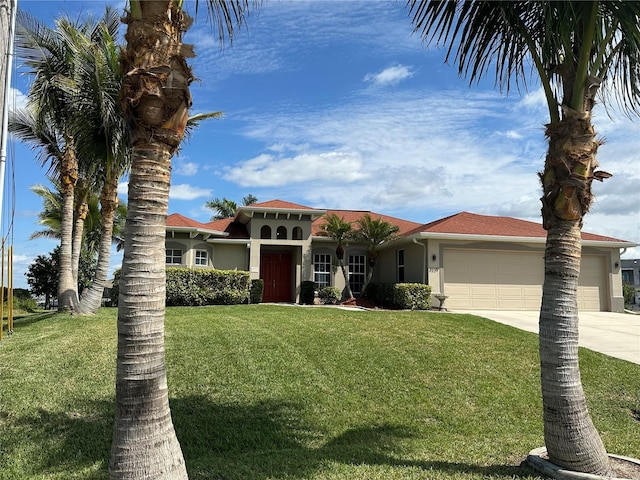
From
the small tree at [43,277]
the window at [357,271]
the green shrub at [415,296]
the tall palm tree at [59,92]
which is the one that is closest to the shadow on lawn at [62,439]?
the tall palm tree at [59,92]

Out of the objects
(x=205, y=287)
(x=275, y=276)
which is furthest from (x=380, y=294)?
(x=205, y=287)

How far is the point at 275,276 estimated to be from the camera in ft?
75.2


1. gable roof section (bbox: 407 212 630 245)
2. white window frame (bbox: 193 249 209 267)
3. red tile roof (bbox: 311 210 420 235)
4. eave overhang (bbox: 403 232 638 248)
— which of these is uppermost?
red tile roof (bbox: 311 210 420 235)

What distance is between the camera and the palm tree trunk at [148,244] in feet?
11.4

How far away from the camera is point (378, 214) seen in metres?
26.6

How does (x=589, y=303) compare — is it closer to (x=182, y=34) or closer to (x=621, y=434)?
(x=621, y=434)

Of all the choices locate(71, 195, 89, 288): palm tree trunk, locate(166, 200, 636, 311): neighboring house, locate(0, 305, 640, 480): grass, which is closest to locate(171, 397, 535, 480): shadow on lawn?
locate(0, 305, 640, 480): grass

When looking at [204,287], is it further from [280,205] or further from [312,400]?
[312,400]

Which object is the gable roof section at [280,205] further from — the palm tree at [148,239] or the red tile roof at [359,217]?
the palm tree at [148,239]

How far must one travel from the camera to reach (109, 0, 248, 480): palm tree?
3.46m

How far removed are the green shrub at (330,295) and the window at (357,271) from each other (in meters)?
2.05

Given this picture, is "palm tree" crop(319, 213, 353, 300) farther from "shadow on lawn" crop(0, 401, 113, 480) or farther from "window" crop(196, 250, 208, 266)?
"shadow on lawn" crop(0, 401, 113, 480)

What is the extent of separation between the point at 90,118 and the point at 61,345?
6702 millimetres

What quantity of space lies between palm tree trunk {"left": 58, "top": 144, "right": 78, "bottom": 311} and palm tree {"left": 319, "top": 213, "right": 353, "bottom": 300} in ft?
33.1
